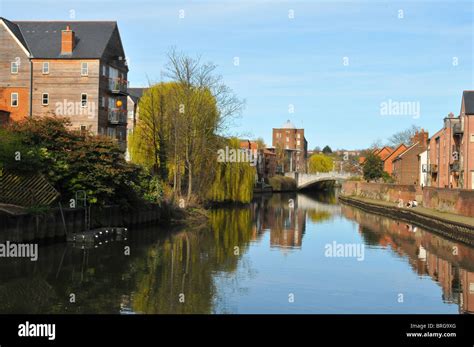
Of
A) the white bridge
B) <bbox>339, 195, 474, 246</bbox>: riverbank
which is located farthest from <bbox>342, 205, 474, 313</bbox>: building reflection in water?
the white bridge

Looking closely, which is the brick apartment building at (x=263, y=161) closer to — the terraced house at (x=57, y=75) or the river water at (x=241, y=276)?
Answer: the terraced house at (x=57, y=75)

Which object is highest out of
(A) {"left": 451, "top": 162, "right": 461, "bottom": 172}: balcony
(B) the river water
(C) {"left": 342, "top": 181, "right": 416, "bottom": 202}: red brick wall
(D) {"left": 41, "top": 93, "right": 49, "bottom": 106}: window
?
(D) {"left": 41, "top": 93, "right": 49, "bottom": 106}: window

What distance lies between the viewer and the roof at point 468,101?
58.4m

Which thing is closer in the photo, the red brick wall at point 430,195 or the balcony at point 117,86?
the red brick wall at point 430,195

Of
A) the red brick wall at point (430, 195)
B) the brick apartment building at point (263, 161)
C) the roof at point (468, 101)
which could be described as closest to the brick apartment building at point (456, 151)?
the roof at point (468, 101)

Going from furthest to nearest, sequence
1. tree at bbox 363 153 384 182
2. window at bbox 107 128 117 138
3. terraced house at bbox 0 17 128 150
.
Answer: tree at bbox 363 153 384 182
window at bbox 107 128 117 138
terraced house at bbox 0 17 128 150

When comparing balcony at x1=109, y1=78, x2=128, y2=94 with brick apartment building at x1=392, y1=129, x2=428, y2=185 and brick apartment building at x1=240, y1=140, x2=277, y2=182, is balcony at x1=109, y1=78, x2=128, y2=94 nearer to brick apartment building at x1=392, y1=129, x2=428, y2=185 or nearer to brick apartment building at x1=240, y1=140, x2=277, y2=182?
brick apartment building at x1=392, y1=129, x2=428, y2=185

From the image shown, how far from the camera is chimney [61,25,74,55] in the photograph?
47688 millimetres

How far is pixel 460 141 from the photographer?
62688mm

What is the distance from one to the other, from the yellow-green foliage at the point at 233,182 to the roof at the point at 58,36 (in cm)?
1784

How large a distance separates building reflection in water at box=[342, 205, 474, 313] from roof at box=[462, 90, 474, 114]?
15.5m
